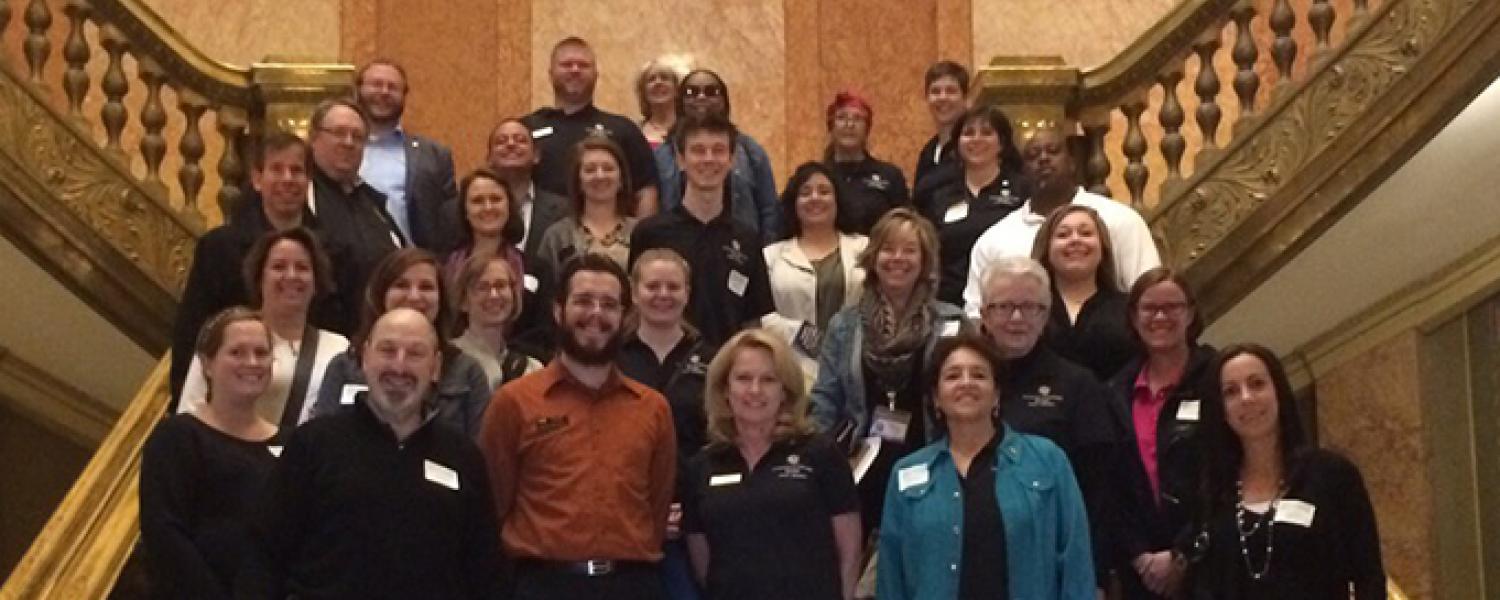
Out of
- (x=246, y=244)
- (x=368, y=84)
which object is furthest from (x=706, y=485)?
(x=368, y=84)

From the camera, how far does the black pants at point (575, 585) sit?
701 centimetres

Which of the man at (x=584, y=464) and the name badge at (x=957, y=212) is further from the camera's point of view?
the name badge at (x=957, y=212)

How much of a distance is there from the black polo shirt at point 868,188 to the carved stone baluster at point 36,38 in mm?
2945

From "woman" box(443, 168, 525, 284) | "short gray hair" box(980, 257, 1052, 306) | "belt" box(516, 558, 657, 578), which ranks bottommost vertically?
"belt" box(516, 558, 657, 578)

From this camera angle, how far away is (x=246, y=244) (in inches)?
329

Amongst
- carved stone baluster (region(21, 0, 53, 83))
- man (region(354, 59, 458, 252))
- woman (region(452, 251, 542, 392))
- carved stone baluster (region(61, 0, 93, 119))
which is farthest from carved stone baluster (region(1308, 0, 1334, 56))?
carved stone baluster (region(21, 0, 53, 83))

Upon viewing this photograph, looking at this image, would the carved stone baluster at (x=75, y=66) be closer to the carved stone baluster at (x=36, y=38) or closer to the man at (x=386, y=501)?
the carved stone baluster at (x=36, y=38)

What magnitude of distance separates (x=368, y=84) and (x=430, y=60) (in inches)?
131

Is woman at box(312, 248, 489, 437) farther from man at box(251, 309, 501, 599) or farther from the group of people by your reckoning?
man at box(251, 309, 501, 599)

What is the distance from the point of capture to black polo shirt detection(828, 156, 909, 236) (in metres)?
9.59

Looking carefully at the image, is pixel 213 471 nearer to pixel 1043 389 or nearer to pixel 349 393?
pixel 349 393

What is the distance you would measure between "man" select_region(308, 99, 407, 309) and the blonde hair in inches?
71.8

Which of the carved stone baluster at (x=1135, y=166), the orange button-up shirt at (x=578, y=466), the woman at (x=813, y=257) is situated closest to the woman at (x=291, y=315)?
the orange button-up shirt at (x=578, y=466)

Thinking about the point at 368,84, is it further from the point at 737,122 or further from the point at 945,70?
the point at 737,122
